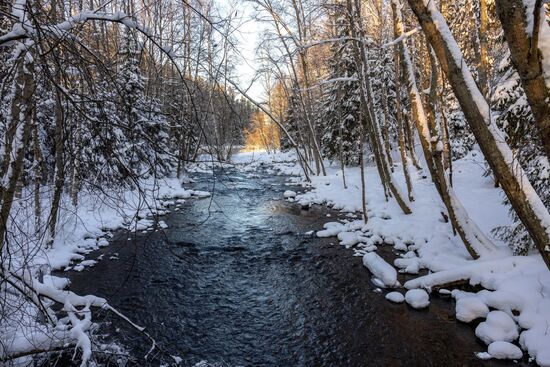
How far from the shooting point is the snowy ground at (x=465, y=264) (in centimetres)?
479

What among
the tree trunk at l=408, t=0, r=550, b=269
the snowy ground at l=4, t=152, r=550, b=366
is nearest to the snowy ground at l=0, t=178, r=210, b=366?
the snowy ground at l=4, t=152, r=550, b=366

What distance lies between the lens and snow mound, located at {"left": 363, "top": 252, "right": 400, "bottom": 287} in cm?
656

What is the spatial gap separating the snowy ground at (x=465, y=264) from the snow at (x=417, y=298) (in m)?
0.02

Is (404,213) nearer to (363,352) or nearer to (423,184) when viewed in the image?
(423,184)

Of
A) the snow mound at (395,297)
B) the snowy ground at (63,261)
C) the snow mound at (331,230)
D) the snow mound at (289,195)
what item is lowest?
the snow mound at (395,297)

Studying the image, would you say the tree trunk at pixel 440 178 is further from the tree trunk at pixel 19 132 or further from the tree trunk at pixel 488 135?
the tree trunk at pixel 19 132

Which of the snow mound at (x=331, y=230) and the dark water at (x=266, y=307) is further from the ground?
the snow mound at (x=331, y=230)

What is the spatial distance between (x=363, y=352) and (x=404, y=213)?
6.04m

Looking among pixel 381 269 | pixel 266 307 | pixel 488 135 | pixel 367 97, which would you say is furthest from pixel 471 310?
pixel 367 97

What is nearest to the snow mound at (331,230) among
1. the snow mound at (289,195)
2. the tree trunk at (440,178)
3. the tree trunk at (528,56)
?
the tree trunk at (440,178)

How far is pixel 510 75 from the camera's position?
6.73m

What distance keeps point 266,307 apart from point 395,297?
219 cm

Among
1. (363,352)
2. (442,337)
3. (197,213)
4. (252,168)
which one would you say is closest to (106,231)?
(197,213)

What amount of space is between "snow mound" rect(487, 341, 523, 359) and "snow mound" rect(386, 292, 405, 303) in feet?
5.11
